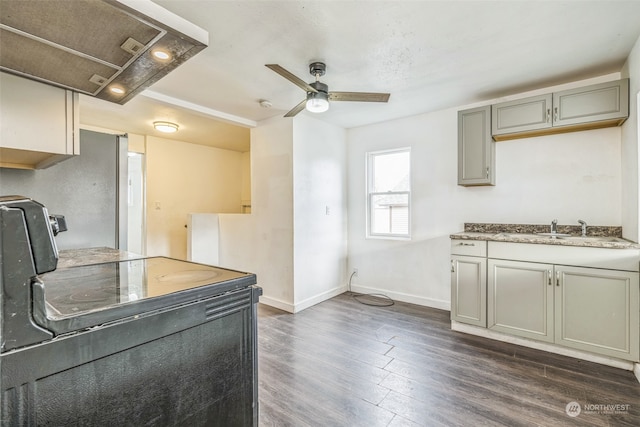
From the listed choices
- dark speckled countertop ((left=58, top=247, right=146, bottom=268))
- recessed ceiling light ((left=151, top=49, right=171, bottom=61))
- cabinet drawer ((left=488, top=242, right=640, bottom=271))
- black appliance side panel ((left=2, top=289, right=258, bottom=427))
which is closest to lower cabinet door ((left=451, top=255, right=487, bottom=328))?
cabinet drawer ((left=488, top=242, right=640, bottom=271))

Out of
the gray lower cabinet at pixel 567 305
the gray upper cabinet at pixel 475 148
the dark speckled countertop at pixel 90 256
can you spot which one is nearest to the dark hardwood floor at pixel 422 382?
the gray lower cabinet at pixel 567 305

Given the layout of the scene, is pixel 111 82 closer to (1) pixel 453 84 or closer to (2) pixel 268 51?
(2) pixel 268 51

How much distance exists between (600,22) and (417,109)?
1752 millimetres

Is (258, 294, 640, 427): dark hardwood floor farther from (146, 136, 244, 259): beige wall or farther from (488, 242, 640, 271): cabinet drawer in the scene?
(146, 136, 244, 259): beige wall

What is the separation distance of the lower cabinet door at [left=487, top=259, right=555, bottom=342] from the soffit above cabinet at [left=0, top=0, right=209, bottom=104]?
9.50ft

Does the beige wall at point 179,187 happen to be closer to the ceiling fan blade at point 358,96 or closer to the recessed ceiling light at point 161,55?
the ceiling fan blade at point 358,96

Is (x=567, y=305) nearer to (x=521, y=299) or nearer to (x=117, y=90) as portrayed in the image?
(x=521, y=299)

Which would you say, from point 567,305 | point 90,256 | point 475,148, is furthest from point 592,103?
point 90,256

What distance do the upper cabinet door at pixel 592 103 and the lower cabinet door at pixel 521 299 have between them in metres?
1.34

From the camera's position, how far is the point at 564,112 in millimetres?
2643

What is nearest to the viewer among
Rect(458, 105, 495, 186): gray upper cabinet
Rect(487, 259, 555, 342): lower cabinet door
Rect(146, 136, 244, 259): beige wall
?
Rect(487, 259, 555, 342): lower cabinet door

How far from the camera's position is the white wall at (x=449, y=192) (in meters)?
2.75

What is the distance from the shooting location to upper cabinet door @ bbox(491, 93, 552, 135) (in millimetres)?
2736

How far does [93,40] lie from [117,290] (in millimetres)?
905
